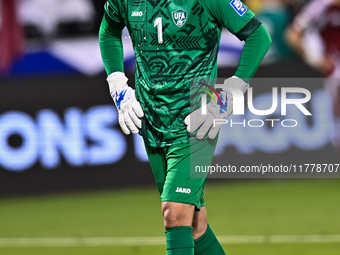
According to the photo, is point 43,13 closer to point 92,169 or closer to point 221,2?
point 92,169

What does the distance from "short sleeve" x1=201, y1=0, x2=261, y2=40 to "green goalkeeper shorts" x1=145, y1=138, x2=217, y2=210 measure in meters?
0.65

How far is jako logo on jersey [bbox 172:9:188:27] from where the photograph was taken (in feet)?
11.6

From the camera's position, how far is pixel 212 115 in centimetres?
360

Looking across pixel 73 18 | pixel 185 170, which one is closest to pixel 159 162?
pixel 185 170

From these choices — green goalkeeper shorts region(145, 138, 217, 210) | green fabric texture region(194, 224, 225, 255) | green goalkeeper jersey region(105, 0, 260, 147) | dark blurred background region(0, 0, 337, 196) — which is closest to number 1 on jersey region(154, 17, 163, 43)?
green goalkeeper jersey region(105, 0, 260, 147)

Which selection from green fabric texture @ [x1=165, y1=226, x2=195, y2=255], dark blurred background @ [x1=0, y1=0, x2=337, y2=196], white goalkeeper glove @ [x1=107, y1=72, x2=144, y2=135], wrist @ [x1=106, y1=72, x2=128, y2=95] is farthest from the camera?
dark blurred background @ [x1=0, y1=0, x2=337, y2=196]

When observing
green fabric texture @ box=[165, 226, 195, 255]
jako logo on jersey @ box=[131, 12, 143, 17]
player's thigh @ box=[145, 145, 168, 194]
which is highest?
jako logo on jersey @ box=[131, 12, 143, 17]

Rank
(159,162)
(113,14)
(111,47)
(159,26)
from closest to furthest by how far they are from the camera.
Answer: (159,26), (159,162), (113,14), (111,47)

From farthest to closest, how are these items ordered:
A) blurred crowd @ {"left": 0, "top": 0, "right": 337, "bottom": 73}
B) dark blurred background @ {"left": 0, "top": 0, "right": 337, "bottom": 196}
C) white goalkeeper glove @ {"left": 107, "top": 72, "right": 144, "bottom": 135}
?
1. blurred crowd @ {"left": 0, "top": 0, "right": 337, "bottom": 73}
2. dark blurred background @ {"left": 0, "top": 0, "right": 337, "bottom": 196}
3. white goalkeeper glove @ {"left": 107, "top": 72, "right": 144, "bottom": 135}

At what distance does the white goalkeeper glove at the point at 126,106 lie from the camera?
3.74 meters

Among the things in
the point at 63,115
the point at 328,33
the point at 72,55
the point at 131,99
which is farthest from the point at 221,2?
the point at 72,55

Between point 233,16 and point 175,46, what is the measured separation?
0.35 meters

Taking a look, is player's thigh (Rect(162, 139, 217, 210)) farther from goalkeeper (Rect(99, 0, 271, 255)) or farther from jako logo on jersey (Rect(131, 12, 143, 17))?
jako logo on jersey (Rect(131, 12, 143, 17))

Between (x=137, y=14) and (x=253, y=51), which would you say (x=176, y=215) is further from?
(x=137, y=14)
